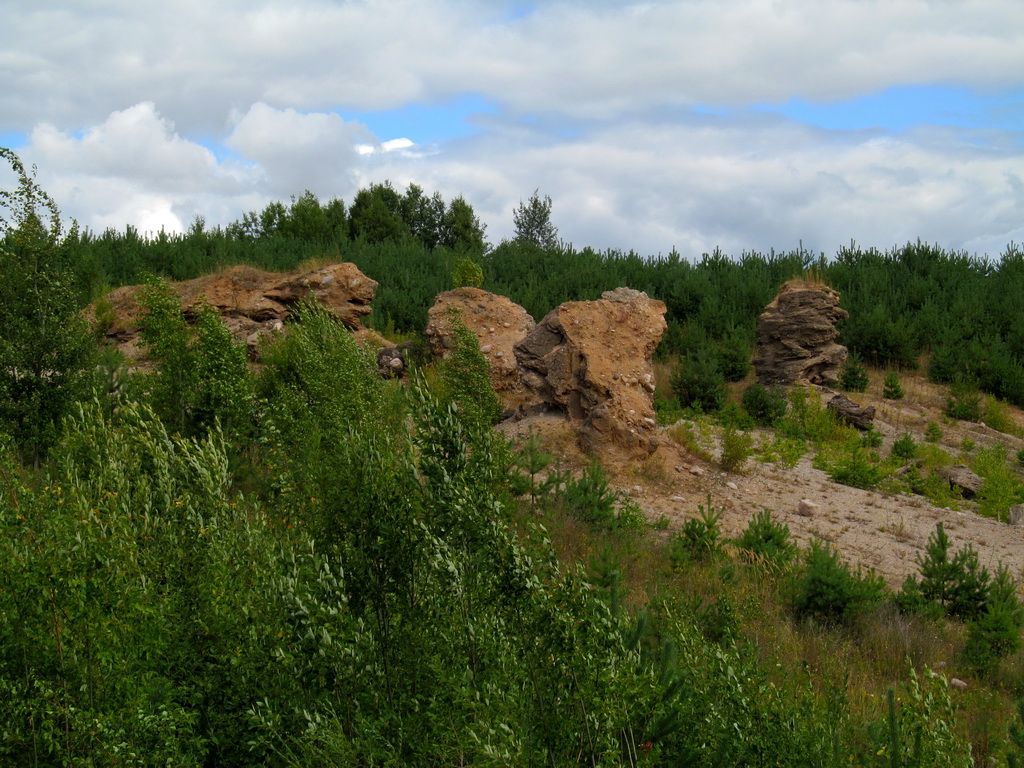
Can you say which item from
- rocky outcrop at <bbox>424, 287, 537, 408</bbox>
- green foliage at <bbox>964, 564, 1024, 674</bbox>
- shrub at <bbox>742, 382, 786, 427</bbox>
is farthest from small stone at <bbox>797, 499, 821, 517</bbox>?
rocky outcrop at <bbox>424, 287, 537, 408</bbox>

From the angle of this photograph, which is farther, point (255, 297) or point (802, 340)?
point (255, 297)

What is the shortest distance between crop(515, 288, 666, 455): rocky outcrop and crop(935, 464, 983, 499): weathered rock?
4516mm

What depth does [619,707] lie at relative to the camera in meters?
3.02

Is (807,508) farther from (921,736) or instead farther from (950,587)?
(921,736)

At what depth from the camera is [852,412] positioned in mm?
15203

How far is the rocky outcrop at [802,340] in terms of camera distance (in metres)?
17.4

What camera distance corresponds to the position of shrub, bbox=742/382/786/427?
51.2 feet

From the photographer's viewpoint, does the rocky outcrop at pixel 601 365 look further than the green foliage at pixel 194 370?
Yes

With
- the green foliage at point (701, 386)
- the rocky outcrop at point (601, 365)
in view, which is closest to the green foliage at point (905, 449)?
the green foliage at point (701, 386)

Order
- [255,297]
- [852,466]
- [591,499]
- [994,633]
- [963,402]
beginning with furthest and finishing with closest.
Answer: [255,297], [963,402], [852,466], [591,499], [994,633]

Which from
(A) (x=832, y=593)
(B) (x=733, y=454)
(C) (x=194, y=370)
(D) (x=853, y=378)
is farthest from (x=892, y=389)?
(C) (x=194, y=370)

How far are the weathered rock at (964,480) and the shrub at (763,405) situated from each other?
3145 mm

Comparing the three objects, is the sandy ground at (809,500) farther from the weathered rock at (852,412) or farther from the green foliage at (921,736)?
the green foliage at (921,736)

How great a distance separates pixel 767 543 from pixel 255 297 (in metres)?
12.9
